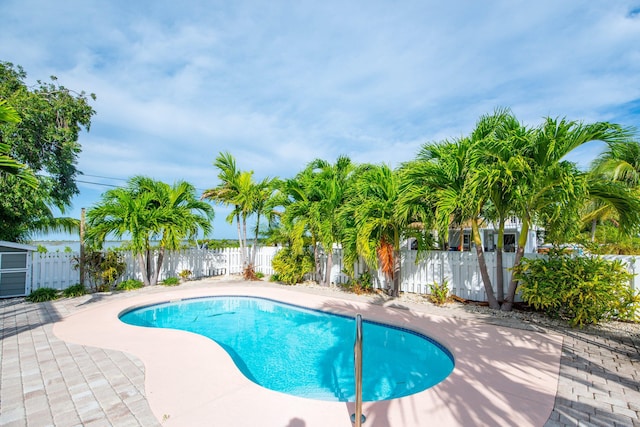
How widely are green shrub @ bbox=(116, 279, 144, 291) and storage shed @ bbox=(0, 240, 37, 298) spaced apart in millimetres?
2319

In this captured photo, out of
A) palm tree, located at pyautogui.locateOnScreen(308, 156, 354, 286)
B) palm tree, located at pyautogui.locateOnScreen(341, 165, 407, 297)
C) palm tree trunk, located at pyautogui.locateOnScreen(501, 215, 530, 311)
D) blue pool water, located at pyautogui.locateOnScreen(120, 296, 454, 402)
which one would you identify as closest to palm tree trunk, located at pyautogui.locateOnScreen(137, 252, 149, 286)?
blue pool water, located at pyautogui.locateOnScreen(120, 296, 454, 402)

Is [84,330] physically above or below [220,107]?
below

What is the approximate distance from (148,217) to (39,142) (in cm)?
492

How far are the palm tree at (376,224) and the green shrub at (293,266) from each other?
233cm

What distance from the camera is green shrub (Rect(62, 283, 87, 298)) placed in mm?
9016

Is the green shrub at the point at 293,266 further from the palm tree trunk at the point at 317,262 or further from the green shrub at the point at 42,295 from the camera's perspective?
the green shrub at the point at 42,295

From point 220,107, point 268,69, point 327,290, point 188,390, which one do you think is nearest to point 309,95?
point 268,69

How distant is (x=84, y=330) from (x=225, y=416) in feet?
15.1

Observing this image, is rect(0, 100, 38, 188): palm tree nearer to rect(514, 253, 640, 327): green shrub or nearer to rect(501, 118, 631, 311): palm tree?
rect(501, 118, 631, 311): palm tree

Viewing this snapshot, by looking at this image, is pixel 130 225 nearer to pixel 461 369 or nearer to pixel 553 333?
pixel 461 369

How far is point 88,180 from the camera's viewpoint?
17312 mm

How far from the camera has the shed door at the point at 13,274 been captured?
29.0 ft

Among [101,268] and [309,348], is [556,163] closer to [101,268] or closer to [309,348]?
[309,348]

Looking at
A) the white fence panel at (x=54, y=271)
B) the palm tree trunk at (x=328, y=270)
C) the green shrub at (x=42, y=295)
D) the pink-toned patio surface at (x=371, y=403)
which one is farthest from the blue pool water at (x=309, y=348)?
the white fence panel at (x=54, y=271)
